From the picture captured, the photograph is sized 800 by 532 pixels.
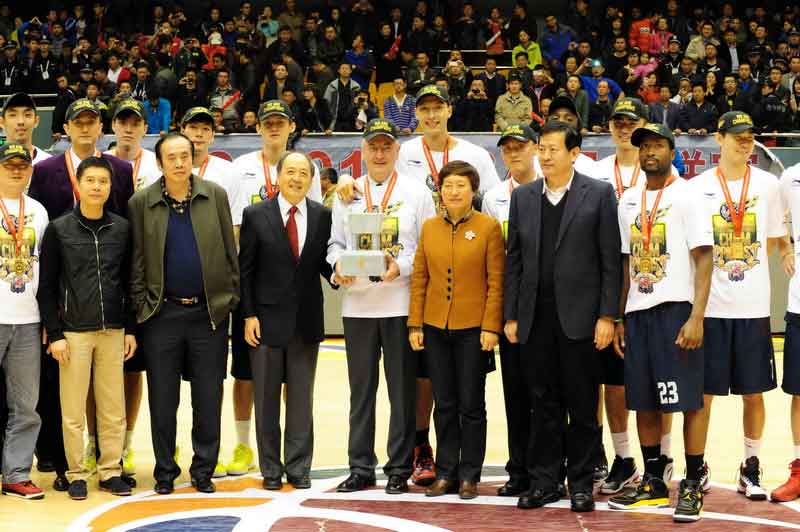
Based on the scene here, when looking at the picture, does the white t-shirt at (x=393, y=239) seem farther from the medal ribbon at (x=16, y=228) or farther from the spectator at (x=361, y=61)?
the spectator at (x=361, y=61)

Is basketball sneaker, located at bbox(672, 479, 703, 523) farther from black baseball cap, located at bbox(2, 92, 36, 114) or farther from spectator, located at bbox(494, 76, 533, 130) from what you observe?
spectator, located at bbox(494, 76, 533, 130)

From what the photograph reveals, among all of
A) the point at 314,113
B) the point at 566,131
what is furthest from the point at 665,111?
the point at 566,131

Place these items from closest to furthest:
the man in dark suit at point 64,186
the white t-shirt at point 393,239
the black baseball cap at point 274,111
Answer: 1. the white t-shirt at point 393,239
2. the man in dark suit at point 64,186
3. the black baseball cap at point 274,111

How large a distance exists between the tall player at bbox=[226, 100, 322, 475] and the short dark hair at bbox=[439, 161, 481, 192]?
1.06m

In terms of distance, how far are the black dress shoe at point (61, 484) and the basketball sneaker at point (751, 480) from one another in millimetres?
4051

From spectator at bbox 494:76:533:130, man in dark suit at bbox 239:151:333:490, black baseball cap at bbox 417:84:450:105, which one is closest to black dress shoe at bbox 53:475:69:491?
man in dark suit at bbox 239:151:333:490

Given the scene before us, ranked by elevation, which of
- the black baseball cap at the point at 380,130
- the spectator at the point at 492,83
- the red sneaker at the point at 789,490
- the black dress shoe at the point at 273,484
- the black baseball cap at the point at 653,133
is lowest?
the black dress shoe at the point at 273,484

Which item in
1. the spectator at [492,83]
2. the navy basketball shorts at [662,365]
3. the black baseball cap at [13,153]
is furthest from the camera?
the spectator at [492,83]

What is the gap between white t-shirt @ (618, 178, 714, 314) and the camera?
6.60m

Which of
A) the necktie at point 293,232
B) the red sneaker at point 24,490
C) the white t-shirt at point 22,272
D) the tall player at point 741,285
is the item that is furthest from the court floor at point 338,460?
the necktie at point 293,232

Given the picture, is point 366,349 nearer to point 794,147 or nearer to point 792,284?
point 792,284

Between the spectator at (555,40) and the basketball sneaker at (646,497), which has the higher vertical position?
the spectator at (555,40)

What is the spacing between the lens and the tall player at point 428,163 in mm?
7383

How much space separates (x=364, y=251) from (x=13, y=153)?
2.18 m
